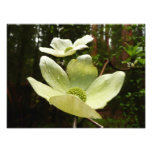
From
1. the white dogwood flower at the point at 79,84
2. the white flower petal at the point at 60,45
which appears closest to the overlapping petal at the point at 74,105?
the white dogwood flower at the point at 79,84

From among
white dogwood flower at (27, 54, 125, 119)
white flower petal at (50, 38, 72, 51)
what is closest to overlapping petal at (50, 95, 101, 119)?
white dogwood flower at (27, 54, 125, 119)

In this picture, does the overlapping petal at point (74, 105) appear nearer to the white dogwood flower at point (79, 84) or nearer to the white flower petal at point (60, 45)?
the white dogwood flower at point (79, 84)

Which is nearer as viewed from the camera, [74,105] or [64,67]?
[74,105]

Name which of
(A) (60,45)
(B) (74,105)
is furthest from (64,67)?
(B) (74,105)

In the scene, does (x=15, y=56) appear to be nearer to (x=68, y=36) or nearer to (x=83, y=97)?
(x=68, y=36)

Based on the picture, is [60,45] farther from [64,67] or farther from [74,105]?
[74,105]
